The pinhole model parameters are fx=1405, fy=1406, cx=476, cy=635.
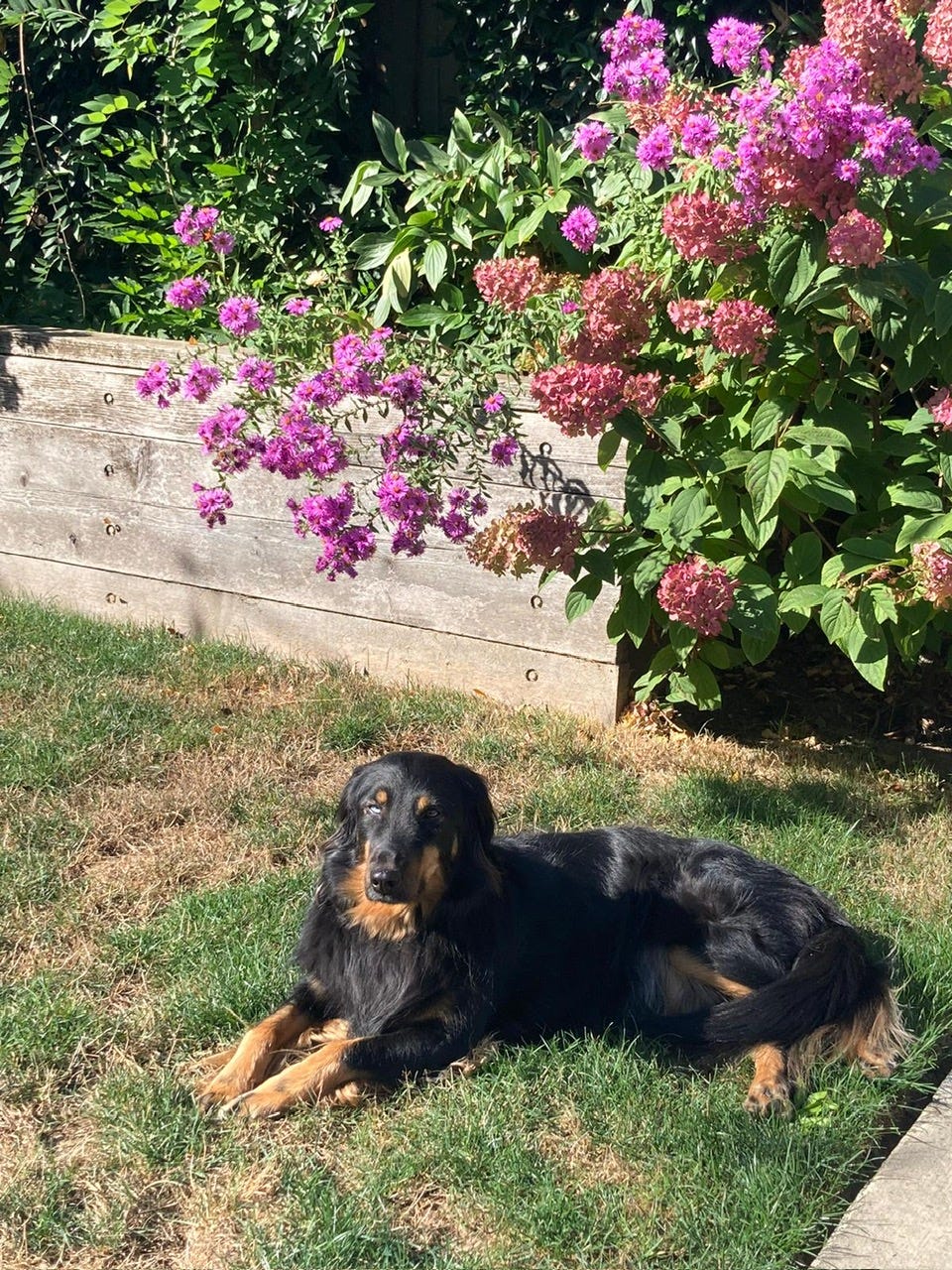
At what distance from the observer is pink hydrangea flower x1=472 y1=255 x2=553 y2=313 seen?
4004 millimetres

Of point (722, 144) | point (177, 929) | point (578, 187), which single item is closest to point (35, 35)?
point (578, 187)

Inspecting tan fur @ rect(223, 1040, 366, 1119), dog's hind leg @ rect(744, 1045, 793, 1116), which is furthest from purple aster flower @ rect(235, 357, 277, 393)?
dog's hind leg @ rect(744, 1045, 793, 1116)

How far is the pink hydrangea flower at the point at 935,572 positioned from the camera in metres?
3.73

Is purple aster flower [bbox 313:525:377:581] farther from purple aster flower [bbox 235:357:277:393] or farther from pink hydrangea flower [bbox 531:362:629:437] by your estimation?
pink hydrangea flower [bbox 531:362:629:437]

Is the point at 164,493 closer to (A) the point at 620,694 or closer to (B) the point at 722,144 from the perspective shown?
(A) the point at 620,694

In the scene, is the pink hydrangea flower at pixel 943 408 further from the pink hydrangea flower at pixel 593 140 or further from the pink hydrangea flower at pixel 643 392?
the pink hydrangea flower at pixel 593 140

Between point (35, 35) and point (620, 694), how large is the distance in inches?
158

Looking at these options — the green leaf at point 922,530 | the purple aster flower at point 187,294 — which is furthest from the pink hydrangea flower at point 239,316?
the green leaf at point 922,530

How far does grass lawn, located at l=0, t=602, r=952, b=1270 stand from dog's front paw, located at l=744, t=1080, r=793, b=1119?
3cm

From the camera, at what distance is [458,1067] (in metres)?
3.10

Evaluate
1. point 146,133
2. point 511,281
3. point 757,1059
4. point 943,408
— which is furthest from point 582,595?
point 146,133

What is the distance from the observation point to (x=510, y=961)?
3.27 m

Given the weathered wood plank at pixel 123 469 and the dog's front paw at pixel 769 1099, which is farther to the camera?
the weathered wood plank at pixel 123 469

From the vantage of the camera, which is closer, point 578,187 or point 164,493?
point 578,187
